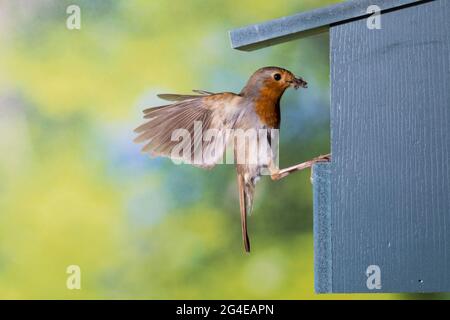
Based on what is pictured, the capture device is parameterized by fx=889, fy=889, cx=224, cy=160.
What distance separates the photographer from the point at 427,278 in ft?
8.24

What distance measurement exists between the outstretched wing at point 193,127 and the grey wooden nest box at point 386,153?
474mm

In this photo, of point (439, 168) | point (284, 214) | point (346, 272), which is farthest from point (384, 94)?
point (284, 214)

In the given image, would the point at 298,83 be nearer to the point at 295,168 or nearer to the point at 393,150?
the point at 295,168

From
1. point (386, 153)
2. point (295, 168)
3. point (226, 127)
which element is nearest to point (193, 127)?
point (226, 127)

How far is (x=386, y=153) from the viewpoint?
254 centimetres

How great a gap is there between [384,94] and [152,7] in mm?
2263

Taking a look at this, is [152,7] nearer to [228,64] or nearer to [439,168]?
[228,64]

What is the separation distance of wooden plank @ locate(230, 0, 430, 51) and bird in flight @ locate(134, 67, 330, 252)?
1.07 ft

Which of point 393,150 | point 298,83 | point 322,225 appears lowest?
point 322,225

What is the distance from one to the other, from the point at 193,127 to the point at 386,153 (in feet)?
2.33

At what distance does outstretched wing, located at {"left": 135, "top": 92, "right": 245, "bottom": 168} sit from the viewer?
9.60ft

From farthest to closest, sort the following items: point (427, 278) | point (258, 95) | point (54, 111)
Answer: point (54, 111)
point (258, 95)
point (427, 278)

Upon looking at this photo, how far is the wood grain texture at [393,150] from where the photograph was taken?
2.52m

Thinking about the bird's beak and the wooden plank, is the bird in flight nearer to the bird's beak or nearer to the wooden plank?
the bird's beak
